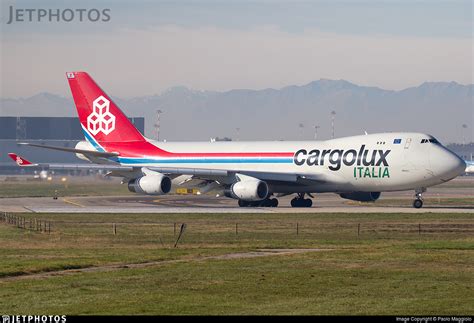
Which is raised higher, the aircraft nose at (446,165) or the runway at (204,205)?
the aircraft nose at (446,165)

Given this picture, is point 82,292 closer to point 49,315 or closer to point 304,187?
point 49,315

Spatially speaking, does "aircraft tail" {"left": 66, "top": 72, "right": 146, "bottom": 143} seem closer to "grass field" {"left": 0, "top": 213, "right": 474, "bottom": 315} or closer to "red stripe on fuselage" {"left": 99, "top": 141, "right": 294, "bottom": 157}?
"red stripe on fuselage" {"left": 99, "top": 141, "right": 294, "bottom": 157}

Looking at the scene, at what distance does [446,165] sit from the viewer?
242 ft

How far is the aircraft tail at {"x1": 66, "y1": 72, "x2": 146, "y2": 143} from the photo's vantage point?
3465 inches

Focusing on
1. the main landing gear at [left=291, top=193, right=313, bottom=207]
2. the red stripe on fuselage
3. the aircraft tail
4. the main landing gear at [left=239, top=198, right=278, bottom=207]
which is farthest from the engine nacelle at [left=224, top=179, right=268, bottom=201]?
the aircraft tail

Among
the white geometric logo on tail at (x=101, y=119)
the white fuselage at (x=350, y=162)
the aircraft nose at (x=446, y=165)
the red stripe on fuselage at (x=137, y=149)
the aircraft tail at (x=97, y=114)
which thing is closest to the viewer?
the aircraft nose at (x=446, y=165)

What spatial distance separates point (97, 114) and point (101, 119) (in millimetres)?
632

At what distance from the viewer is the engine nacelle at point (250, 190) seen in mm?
77375

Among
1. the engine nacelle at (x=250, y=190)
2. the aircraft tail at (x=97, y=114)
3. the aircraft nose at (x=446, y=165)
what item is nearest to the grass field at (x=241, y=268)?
the aircraft nose at (x=446, y=165)

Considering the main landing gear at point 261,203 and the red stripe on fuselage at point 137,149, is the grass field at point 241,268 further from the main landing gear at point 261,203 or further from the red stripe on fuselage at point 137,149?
the red stripe on fuselage at point 137,149

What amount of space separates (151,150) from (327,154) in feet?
53.8

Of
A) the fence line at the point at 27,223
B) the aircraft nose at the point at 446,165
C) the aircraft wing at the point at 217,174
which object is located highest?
the aircraft nose at the point at 446,165

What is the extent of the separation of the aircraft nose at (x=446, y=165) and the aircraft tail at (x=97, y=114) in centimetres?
2654

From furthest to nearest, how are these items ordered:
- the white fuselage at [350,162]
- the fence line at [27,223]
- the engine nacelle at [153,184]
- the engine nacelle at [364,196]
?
the engine nacelle at [364,196] < the engine nacelle at [153,184] < the white fuselage at [350,162] < the fence line at [27,223]
